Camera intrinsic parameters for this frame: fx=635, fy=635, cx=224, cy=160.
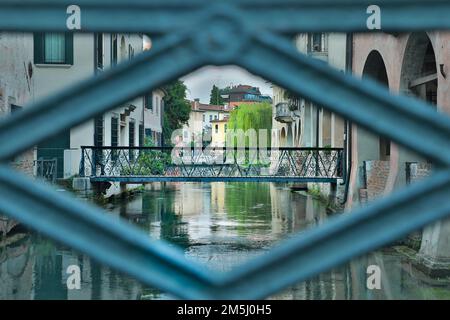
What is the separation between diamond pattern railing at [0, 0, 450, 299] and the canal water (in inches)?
56.9

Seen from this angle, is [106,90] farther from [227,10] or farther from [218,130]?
[218,130]

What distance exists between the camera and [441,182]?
4.62 feet

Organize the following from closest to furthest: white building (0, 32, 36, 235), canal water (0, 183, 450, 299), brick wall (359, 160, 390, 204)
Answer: canal water (0, 183, 450, 299) < white building (0, 32, 36, 235) < brick wall (359, 160, 390, 204)

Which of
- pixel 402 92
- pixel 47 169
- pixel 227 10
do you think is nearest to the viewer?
pixel 227 10

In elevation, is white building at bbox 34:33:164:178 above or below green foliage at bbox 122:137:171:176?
above

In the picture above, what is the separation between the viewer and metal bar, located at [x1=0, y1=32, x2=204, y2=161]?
1.40 metres

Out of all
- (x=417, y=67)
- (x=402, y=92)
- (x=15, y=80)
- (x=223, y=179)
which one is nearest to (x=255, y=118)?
(x=223, y=179)

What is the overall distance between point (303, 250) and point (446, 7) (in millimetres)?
641

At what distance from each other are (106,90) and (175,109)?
4708 cm

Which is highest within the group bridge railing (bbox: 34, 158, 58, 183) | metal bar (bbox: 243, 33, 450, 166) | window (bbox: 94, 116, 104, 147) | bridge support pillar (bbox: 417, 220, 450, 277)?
window (bbox: 94, 116, 104, 147)

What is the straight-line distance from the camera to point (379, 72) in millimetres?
16562

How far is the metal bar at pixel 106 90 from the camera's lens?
140 cm

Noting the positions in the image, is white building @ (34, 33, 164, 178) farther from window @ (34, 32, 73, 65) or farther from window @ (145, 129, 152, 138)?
window @ (145, 129, 152, 138)

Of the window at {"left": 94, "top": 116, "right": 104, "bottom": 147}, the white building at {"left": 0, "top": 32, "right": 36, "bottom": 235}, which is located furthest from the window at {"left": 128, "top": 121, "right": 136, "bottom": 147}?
the white building at {"left": 0, "top": 32, "right": 36, "bottom": 235}
